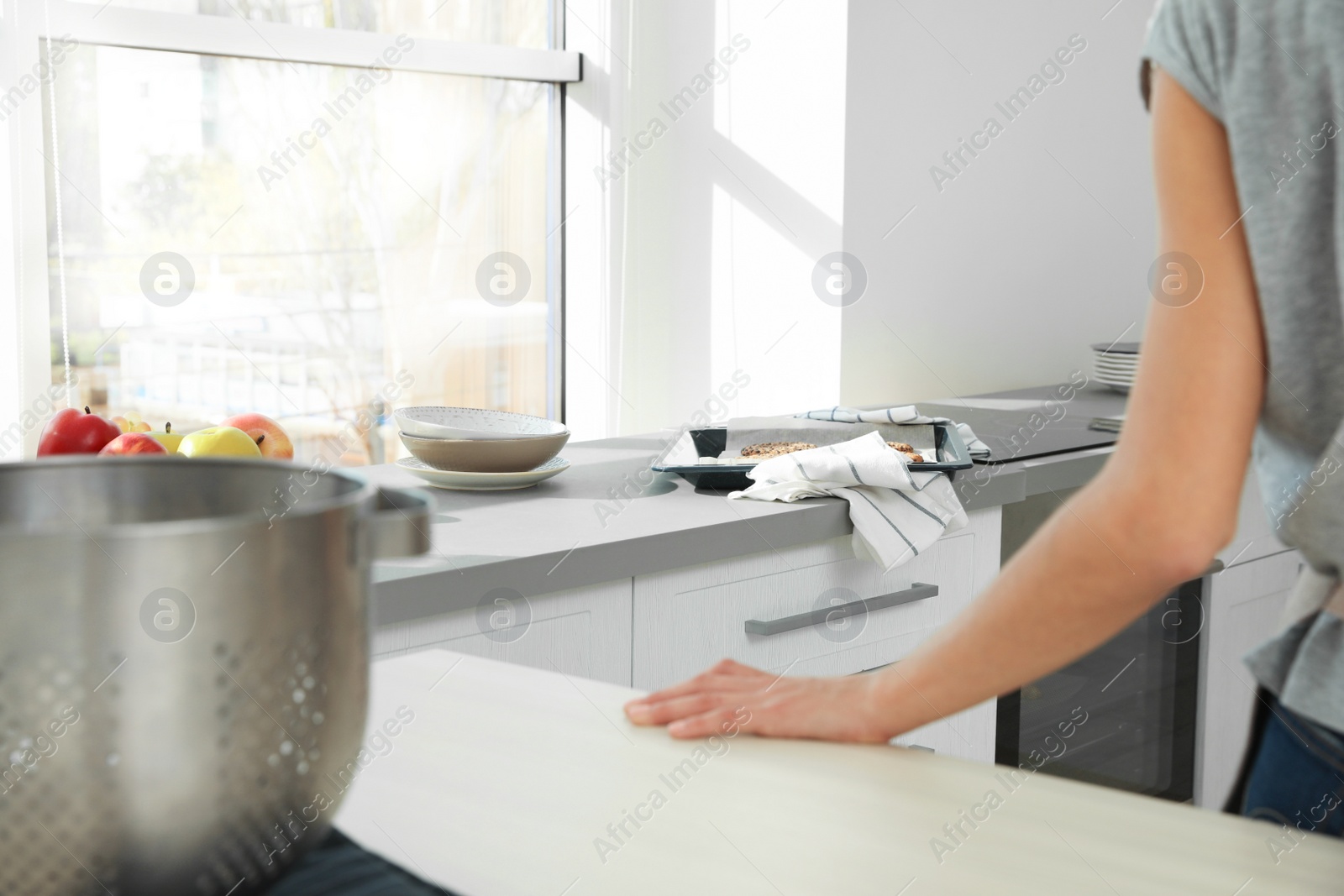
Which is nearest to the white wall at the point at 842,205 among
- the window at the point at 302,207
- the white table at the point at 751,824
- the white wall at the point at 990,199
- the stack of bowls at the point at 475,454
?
the white wall at the point at 990,199

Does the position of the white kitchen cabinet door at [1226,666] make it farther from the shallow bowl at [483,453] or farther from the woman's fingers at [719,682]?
the woman's fingers at [719,682]

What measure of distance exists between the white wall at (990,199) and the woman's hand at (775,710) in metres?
1.98

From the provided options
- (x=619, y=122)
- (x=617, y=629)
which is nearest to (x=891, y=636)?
(x=617, y=629)

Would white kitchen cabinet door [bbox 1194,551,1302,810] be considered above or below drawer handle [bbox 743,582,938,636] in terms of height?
below

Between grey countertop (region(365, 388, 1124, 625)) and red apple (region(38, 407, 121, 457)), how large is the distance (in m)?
0.37

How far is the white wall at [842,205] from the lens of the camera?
2598 mm

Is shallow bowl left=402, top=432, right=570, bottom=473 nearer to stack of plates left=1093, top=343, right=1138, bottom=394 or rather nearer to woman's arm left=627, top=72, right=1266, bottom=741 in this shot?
woman's arm left=627, top=72, right=1266, bottom=741

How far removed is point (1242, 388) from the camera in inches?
21.7

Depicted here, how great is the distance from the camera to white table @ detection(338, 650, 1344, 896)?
0.48 m

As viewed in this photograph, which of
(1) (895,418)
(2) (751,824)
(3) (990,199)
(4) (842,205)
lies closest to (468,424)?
(1) (895,418)

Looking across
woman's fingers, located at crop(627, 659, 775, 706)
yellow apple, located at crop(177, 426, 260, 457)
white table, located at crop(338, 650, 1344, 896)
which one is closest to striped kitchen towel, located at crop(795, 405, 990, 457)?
yellow apple, located at crop(177, 426, 260, 457)

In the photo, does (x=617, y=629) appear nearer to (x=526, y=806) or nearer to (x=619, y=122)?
(x=526, y=806)

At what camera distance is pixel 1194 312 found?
553 mm

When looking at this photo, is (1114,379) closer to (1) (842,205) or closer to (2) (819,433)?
(1) (842,205)
